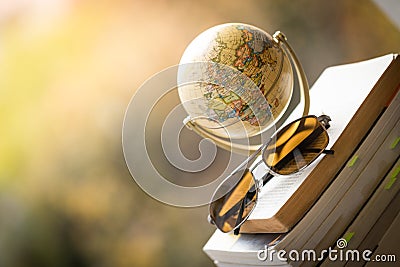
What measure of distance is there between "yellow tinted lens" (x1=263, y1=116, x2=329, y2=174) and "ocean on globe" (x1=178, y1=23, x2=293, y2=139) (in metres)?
0.09

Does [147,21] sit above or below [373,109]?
above

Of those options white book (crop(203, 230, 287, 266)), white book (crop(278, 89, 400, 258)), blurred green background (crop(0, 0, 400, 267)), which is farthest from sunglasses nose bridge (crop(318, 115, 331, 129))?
blurred green background (crop(0, 0, 400, 267))

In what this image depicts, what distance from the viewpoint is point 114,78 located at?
1812 millimetres

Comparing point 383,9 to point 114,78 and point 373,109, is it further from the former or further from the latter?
point 373,109

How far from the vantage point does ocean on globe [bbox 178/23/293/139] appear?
1.08 meters

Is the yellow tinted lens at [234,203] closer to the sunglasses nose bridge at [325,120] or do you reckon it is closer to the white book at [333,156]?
the white book at [333,156]

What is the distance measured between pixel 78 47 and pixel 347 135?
108cm

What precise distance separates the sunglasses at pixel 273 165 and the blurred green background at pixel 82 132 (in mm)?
750

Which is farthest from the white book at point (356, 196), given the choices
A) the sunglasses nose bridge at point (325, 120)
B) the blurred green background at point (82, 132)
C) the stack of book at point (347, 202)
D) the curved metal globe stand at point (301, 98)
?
the blurred green background at point (82, 132)

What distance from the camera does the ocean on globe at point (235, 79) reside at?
1.08 meters

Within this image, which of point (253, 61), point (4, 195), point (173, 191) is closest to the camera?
point (253, 61)

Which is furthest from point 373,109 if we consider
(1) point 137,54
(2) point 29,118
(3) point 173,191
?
(2) point 29,118

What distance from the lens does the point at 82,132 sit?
1.78m

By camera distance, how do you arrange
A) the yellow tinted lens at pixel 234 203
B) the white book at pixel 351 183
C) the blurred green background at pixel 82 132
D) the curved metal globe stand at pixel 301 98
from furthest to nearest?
the blurred green background at pixel 82 132
the curved metal globe stand at pixel 301 98
the yellow tinted lens at pixel 234 203
the white book at pixel 351 183
